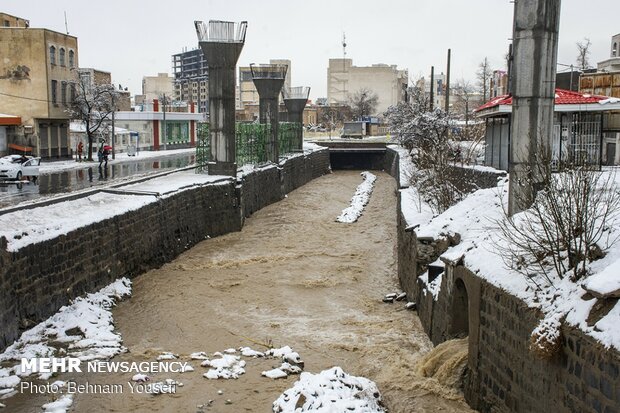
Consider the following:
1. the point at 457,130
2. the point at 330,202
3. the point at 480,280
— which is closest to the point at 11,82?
the point at 330,202

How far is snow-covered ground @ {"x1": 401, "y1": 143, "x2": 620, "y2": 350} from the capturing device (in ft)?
23.2

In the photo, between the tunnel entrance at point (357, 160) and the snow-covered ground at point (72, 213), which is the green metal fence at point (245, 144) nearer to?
the snow-covered ground at point (72, 213)

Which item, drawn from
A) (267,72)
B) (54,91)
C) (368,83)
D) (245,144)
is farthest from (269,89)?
(368,83)

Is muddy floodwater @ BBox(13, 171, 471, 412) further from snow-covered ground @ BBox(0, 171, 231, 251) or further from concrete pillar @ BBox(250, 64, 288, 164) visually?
concrete pillar @ BBox(250, 64, 288, 164)

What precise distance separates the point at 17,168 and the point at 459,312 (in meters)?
25.2

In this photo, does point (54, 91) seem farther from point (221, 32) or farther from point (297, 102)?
point (221, 32)

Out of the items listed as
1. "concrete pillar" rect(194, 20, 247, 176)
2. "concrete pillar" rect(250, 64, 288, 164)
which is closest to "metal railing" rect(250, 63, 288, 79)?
"concrete pillar" rect(250, 64, 288, 164)

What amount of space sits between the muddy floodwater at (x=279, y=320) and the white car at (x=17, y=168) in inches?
430

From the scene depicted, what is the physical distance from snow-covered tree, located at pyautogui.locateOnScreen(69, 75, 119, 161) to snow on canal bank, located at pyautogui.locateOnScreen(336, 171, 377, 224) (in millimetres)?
18797

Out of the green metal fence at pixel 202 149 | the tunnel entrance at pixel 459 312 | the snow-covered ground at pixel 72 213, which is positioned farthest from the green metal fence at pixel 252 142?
the tunnel entrance at pixel 459 312

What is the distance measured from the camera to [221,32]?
28.0 meters

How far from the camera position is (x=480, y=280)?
10.4 metres

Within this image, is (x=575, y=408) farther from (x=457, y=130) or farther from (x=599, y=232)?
(x=457, y=130)

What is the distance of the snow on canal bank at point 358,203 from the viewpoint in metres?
30.9
